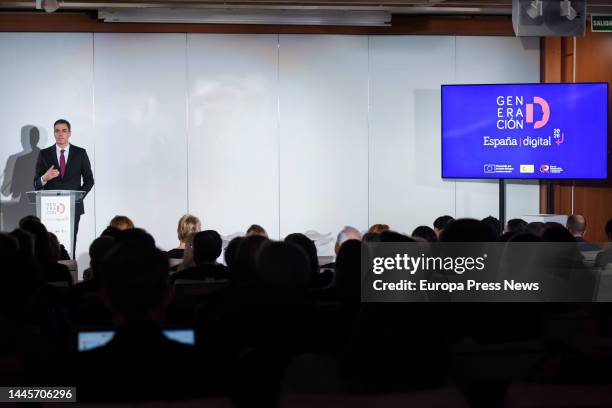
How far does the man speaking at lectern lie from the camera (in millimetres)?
9312

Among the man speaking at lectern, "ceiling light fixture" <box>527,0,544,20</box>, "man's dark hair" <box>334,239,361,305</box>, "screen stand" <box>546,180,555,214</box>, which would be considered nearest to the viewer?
"man's dark hair" <box>334,239,361,305</box>

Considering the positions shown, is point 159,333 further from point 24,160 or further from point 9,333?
point 24,160

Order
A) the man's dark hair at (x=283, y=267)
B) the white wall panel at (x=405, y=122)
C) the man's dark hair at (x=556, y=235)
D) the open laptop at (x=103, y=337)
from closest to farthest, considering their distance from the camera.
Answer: the open laptop at (x=103, y=337) < the man's dark hair at (x=283, y=267) < the man's dark hair at (x=556, y=235) < the white wall panel at (x=405, y=122)

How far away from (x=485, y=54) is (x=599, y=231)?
2871 mm

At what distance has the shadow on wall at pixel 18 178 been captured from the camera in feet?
33.5

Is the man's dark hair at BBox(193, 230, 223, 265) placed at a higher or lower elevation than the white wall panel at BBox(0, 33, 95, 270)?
lower

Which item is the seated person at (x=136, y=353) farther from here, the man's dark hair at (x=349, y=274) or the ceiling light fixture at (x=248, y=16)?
the ceiling light fixture at (x=248, y=16)

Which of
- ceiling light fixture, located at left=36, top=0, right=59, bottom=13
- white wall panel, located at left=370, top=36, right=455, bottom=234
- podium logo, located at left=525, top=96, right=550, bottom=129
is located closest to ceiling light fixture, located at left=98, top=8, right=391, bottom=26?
white wall panel, located at left=370, top=36, right=455, bottom=234

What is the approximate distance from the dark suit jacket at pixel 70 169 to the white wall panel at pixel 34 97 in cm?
83

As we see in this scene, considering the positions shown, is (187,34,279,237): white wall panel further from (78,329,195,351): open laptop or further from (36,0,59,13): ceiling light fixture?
(78,329,195,351): open laptop

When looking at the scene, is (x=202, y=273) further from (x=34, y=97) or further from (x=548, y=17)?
(x=34, y=97)

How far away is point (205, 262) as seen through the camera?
5047mm

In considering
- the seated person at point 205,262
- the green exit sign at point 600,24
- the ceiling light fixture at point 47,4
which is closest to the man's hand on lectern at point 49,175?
the ceiling light fixture at point 47,4

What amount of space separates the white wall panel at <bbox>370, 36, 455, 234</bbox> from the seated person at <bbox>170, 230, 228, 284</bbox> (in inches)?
228
